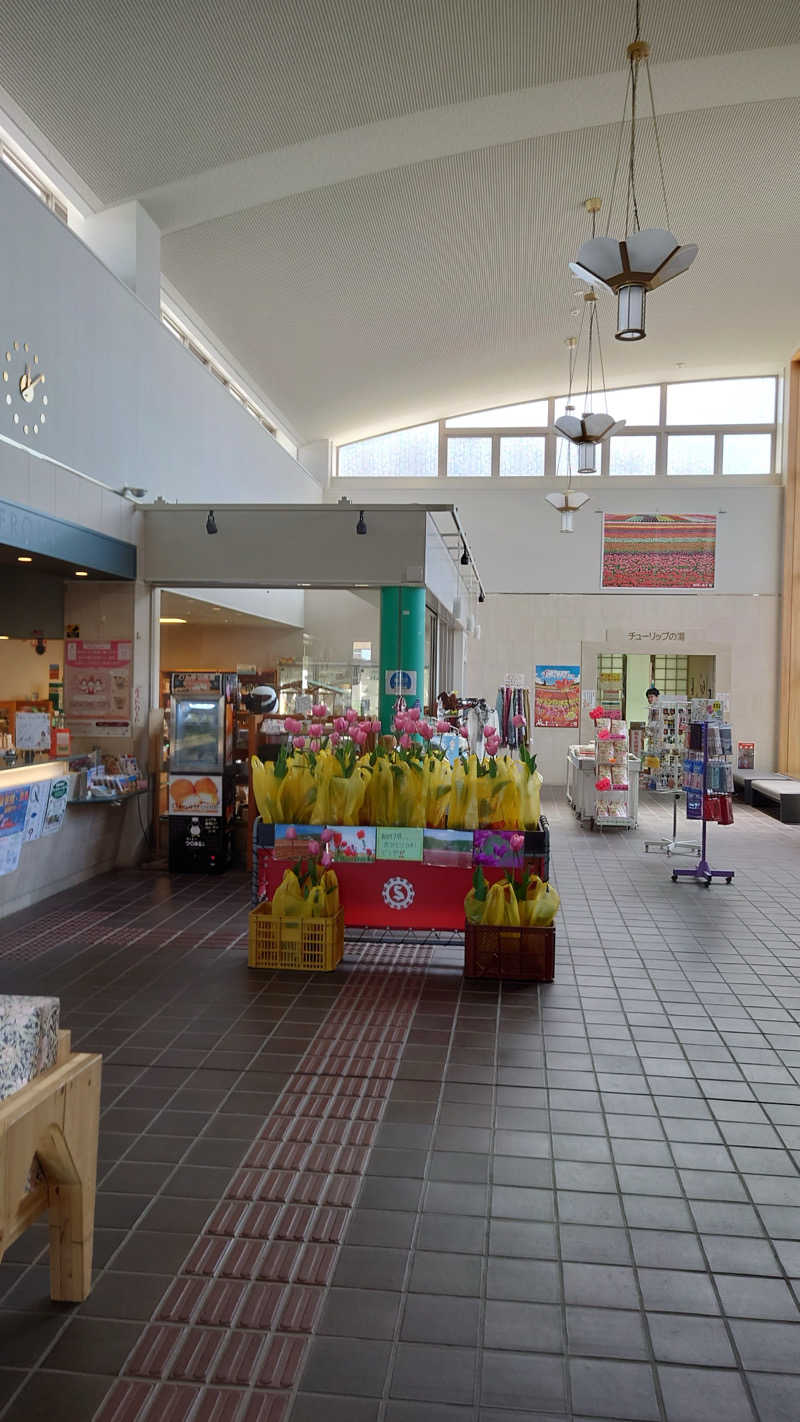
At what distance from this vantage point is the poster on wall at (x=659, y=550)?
16.9 metres

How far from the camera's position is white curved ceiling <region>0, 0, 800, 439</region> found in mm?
7008

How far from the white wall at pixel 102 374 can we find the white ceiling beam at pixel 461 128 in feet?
3.85

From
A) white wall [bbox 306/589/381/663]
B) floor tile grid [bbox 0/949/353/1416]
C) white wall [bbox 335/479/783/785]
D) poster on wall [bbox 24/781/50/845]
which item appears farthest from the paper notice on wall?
white wall [bbox 335/479/783/785]

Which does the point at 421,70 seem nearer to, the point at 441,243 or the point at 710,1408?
the point at 441,243

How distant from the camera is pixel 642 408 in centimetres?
1731

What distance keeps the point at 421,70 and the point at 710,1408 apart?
8.48 meters

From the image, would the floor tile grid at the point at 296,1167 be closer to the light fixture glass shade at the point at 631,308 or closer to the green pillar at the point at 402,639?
the green pillar at the point at 402,639

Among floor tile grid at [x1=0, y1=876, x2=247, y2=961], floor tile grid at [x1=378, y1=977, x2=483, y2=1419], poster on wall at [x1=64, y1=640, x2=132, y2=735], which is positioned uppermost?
poster on wall at [x1=64, y1=640, x2=132, y2=735]

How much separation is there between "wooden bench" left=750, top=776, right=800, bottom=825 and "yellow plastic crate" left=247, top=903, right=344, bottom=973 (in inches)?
353

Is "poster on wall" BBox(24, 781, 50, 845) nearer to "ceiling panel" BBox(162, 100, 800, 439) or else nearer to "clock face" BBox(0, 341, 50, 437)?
"clock face" BBox(0, 341, 50, 437)

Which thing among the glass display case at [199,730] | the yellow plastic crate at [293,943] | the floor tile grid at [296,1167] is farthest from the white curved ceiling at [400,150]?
the floor tile grid at [296,1167]

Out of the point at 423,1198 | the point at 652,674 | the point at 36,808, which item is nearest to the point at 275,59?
the point at 36,808

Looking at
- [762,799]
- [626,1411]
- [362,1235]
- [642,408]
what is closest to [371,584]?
[362,1235]

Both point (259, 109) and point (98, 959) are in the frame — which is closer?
point (98, 959)
